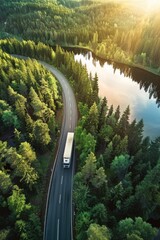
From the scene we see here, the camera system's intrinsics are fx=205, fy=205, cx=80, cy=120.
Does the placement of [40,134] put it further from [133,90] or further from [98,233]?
[133,90]

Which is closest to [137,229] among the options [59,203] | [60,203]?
[60,203]

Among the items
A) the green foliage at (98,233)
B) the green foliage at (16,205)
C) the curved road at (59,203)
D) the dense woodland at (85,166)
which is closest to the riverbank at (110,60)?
the dense woodland at (85,166)

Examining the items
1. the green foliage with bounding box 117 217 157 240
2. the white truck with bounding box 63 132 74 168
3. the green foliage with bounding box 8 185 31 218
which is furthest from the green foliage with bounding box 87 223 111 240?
the white truck with bounding box 63 132 74 168

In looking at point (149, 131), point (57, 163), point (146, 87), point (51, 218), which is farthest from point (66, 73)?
point (51, 218)

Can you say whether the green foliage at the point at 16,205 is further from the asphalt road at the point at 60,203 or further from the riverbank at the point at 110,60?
the riverbank at the point at 110,60

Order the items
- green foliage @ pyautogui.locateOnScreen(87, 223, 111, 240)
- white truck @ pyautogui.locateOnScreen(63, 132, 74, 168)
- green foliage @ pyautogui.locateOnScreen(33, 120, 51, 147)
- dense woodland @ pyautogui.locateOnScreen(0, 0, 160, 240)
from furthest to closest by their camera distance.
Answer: green foliage @ pyautogui.locateOnScreen(33, 120, 51, 147)
white truck @ pyautogui.locateOnScreen(63, 132, 74, 168)
dense woodland @ pyautogui.locateOnScreen(0, 0, 160, 240)
green foliage @ pyautogui.locateOnScreen(87, 223, 111, 240)

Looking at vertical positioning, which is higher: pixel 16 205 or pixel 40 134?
pixel 40 134

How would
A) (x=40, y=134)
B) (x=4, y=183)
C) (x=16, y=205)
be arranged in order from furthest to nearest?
(x=40, y=134), (x=4, y=183), (x=16, y=205)

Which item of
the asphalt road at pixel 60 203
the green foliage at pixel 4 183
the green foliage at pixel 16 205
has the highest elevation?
the green foliage at pixel 4 183

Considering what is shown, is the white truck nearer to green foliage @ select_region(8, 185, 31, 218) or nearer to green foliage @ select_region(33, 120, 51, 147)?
green foliage @ select_region(33, 120, 51, 147)
